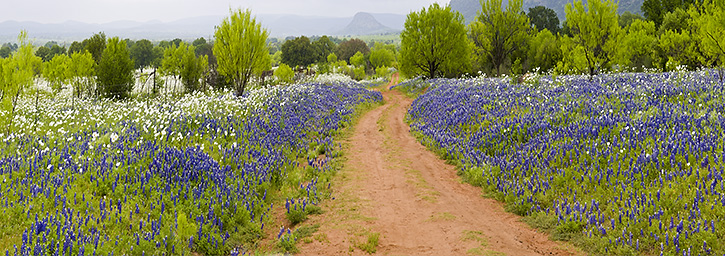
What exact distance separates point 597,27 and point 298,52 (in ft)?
268

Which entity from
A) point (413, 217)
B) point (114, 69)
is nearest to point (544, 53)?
point (413, 217)

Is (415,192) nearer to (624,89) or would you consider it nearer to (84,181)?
(84,181)

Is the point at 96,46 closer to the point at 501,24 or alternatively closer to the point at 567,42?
the point at 501,24

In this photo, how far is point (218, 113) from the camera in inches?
513

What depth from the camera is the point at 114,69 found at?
3178 cm

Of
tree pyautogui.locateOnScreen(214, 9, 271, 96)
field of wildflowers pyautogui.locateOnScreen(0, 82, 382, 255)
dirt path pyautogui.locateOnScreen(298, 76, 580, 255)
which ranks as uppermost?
tree pyautogui.locateOnScreen(214, 9, 271, 96)

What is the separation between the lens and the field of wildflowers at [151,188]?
5.02 metres

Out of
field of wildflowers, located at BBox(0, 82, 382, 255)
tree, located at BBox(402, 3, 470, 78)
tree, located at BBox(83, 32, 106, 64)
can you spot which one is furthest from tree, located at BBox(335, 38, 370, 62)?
field of wildflowers, located at BBox(0, 82, 382, 255)

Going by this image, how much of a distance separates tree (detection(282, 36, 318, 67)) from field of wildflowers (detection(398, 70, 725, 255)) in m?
86.4

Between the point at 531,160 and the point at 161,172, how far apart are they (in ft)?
26.6

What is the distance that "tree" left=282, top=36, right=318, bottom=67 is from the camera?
311 ft

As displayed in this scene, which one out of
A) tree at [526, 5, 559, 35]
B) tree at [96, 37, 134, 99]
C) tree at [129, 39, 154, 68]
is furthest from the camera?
tree at [129, 39, 154, 68]

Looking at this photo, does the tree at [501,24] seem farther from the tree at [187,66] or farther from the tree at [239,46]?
the tree at [187,66]

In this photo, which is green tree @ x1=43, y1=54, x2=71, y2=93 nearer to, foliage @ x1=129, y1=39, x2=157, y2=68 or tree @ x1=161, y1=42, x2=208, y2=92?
tree @ x1=161, y1=42, x2=208, y2=92
